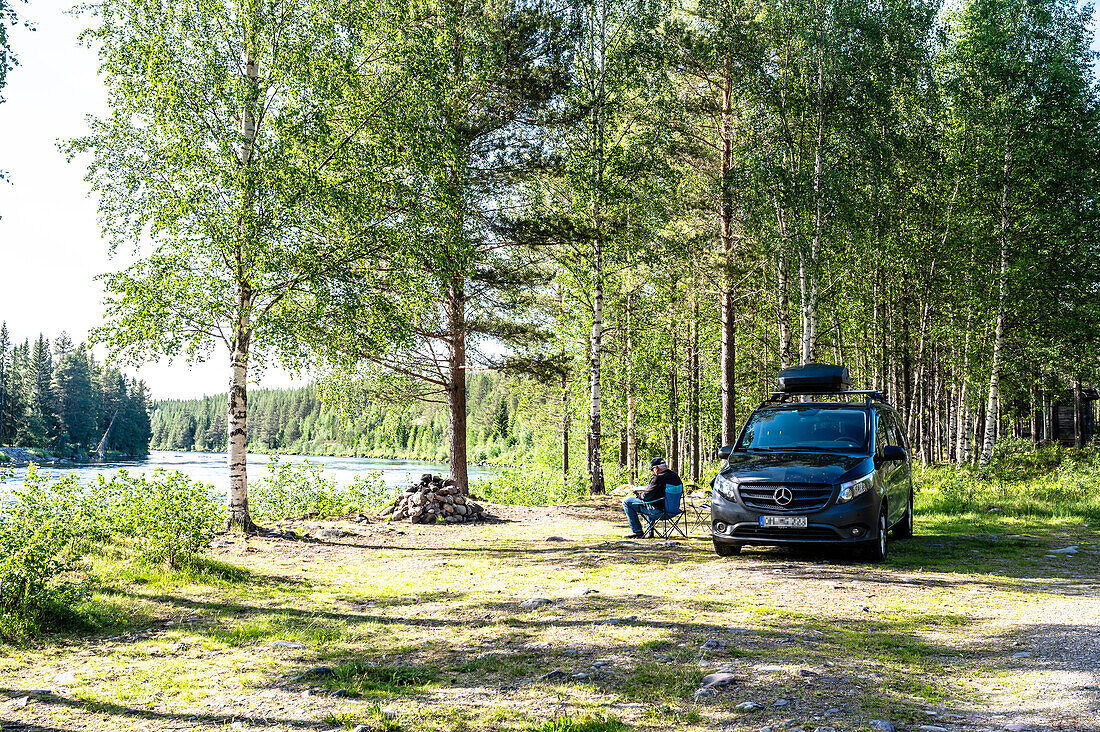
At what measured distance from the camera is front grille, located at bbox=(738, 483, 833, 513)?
8.90m

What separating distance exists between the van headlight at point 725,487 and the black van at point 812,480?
0.04 ft

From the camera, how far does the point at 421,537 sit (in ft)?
43.1

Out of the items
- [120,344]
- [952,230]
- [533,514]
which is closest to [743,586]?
[533,514]

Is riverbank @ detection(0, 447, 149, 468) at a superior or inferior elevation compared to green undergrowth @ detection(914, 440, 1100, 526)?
inferior

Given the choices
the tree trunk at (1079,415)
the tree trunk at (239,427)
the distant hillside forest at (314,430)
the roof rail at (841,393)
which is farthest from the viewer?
the distant hillside forest at (314,430)

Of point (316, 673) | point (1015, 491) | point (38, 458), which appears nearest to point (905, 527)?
point (1015, 491)

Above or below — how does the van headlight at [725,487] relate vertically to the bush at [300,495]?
above

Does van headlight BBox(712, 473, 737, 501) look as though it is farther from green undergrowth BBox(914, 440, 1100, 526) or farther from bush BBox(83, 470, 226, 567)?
green undergrowth BBox(914, 440, 1100, 526)

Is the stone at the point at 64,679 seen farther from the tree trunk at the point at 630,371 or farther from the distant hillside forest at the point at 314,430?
the distant hillside forest at the point at 314,430

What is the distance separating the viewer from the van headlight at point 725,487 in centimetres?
940

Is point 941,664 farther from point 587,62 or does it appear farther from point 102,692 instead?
point 587,62

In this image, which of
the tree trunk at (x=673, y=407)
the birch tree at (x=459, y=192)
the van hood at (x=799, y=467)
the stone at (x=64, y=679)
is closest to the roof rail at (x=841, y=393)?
the van hood at (x=799, y=467)

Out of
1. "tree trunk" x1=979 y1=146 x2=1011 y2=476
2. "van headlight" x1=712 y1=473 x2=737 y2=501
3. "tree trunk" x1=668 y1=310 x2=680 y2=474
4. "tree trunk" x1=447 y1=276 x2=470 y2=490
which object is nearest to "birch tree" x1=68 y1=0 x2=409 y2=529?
"tree trunk" x1=447 y1=276 x2=470 y2=490

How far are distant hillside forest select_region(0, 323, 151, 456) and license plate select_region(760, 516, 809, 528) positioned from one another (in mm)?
79507
